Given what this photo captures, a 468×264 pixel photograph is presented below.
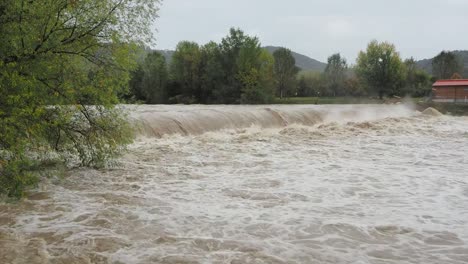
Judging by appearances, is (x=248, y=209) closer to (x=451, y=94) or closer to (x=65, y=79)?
(x=65, y=79)

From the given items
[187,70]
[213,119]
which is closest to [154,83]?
[187,70]

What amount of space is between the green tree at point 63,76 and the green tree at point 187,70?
43.7 m

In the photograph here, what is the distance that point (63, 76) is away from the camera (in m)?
8.54

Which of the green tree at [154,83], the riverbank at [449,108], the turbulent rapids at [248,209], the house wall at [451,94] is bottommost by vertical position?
the turbulent rapids at [248,209]

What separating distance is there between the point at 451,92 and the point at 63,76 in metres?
45.1

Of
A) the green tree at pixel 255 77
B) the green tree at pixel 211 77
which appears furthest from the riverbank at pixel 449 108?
the green tree at pixel 211 77

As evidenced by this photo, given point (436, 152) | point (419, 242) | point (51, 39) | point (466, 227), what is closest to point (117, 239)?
point (419, 242)

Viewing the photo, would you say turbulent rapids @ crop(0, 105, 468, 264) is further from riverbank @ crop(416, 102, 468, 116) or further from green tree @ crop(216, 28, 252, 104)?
green tree @ crop(216, 28, 252, 104)

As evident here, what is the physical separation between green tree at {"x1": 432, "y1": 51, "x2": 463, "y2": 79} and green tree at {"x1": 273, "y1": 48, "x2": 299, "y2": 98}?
26503 millimetres

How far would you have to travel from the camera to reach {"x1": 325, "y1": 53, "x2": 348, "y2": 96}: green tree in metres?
67.4

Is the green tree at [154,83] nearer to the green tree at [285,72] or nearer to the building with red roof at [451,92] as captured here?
the green tree at [285,72]

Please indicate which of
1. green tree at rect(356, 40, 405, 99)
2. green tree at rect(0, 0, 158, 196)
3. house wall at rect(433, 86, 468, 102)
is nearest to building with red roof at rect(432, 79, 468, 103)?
house wall at rect(433, 86, 468, 102)

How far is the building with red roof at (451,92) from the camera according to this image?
4338 centimetres

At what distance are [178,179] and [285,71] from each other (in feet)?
184
